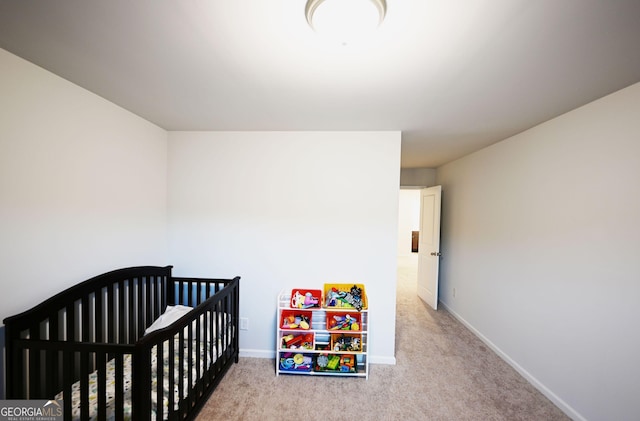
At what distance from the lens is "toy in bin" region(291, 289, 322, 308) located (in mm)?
2227

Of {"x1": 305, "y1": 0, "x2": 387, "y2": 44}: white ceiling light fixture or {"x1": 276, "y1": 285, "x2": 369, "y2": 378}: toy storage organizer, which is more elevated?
{"x1": 305, "y1": 0, "x2": 387, "y2": 44}: white ceiling light fixture

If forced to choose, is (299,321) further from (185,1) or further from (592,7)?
(592,7)

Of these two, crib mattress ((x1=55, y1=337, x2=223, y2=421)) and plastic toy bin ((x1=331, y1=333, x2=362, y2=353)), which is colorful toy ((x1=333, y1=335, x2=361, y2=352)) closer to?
plastic toy bin ((x1=331, y1=333, x2=362, y2=353))

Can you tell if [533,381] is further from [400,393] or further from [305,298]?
[305,298]

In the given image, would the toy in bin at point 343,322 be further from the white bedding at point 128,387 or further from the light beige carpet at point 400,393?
the white bedding at point 128,387

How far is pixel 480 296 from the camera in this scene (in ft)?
9.48

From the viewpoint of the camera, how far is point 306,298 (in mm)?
2254

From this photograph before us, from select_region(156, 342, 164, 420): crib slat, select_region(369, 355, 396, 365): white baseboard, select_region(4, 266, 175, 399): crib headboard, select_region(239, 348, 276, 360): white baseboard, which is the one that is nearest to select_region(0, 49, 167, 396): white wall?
select_region(4, 266, 175, 399): crib headboard

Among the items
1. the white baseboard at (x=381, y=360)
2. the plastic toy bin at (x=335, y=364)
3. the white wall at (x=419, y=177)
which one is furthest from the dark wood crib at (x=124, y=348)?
the white wall at (x=419, y=177)

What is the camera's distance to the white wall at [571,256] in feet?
4.82

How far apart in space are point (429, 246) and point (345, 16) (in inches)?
145

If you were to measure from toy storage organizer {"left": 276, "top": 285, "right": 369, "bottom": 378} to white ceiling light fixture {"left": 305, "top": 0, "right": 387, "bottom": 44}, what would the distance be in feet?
6.56

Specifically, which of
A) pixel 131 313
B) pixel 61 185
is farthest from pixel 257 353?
pixel 61 185

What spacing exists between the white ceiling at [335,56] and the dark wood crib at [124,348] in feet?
4.70
